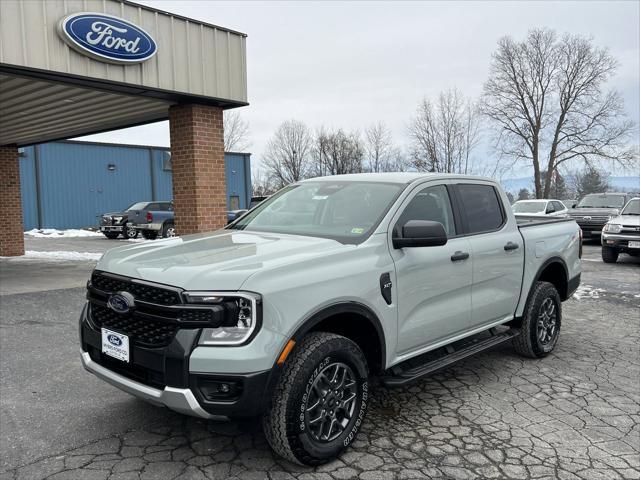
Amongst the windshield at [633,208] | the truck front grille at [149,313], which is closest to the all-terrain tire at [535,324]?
the truck front grille at [149,313]

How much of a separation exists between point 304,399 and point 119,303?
1191 mm

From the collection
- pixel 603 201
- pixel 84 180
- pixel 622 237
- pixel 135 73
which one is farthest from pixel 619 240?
pixel 84 180

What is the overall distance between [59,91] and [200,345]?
703 cm

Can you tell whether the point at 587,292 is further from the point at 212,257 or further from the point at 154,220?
the point at 154,220

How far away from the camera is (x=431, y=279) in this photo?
379 cm

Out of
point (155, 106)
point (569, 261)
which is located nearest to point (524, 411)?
point (569, 261)

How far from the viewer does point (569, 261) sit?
566cm

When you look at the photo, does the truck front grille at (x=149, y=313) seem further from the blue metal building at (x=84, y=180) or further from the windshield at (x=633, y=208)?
the blue metal building at (x=84, y=180)

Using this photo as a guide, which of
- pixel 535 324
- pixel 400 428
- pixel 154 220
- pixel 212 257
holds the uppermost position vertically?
pixel 212 257

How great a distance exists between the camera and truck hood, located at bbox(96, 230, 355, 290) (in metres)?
2.83

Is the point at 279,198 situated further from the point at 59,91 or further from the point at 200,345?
the point at 59,91

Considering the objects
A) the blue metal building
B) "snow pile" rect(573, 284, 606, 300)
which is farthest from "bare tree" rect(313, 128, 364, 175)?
"snow pile" rect(573, 284, 606, 300)

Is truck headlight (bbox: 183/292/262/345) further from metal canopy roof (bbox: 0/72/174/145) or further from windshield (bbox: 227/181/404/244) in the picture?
metal canopy roof (bbox: 0/72/174/145)

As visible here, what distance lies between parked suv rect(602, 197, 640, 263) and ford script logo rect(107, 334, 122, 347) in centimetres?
1152
